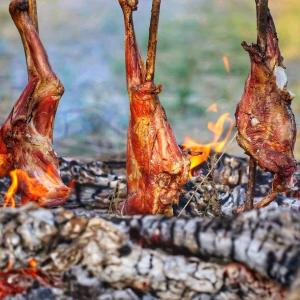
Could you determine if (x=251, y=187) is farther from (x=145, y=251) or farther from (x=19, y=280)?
(x=19, y=280)

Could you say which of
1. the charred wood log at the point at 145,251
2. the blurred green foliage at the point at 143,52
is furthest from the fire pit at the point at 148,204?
the blurred green foliage at the point at 143,52

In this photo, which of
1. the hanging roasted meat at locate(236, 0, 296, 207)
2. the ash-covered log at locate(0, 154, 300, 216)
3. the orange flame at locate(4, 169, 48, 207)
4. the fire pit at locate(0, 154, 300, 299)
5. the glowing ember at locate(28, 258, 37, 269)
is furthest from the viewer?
the ash-covered log at locate(0, 154, 300, 216)

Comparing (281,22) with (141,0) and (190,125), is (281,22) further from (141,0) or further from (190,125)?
(190,125)

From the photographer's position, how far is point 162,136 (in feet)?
12.1

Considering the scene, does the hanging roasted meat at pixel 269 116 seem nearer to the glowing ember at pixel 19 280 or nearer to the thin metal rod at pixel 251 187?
the thin metal rod at pixel 251 187

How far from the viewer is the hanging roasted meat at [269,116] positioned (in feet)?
11.9

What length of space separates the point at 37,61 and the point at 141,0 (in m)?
6.81

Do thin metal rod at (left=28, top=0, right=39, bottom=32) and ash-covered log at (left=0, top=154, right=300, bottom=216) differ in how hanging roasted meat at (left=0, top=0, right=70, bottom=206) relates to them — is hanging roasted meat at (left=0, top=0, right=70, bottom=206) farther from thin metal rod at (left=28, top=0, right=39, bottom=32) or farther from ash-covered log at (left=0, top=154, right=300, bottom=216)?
ash-covered log at (left=0, top=154, right=300, bottom=216)

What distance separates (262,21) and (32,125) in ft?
4.45

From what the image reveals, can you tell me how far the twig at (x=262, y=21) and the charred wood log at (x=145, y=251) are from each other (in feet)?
3.71

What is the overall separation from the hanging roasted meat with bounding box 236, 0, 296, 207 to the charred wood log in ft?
3.18

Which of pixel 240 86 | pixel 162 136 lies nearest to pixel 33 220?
pixel 162 136

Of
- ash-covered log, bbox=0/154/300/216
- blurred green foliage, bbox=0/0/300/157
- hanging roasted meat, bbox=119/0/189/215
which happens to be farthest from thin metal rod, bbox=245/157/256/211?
blurred green foliage, bbox=0/0/300/157

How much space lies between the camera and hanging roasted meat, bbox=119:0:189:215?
12.1 ft
